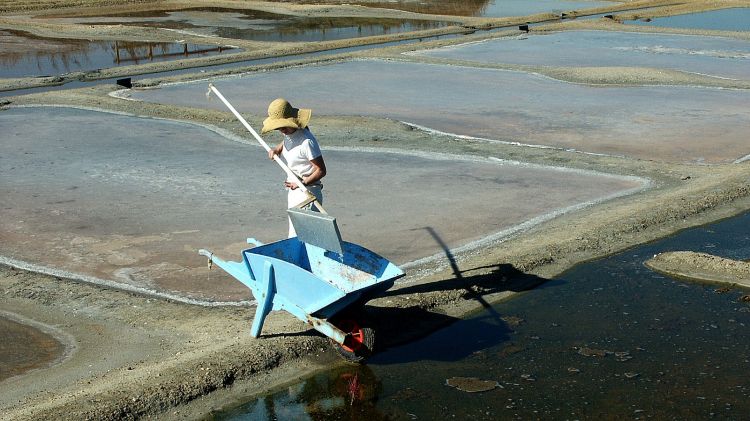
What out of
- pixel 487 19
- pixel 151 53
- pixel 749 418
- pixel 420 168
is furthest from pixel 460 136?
pixel 487 19

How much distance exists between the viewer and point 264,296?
6660 mm

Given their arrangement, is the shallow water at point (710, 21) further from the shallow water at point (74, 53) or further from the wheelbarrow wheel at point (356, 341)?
the wheelbarrow wheel at point (356, 341)

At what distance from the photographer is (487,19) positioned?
36.2m

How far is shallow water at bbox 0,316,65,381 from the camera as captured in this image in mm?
6648

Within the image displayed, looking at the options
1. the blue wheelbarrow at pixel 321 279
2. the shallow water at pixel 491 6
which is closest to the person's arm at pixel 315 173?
the blue wheelbarrow at pixel 321 279

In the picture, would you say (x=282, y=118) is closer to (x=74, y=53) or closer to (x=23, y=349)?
(x=23, y=349)

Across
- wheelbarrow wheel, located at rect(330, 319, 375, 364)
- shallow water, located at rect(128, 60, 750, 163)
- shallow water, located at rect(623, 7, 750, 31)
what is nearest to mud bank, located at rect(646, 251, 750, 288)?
wheelbarrow wheel, located at rect(330, 319, 375, 364)

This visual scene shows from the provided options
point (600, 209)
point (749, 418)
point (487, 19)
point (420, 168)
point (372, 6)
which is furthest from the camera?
point (372, 6)

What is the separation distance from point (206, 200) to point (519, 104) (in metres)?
7.95

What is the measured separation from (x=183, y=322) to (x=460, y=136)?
313 inches

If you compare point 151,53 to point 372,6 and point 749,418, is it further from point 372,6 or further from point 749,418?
point 749,418

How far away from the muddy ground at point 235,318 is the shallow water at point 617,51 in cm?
1152

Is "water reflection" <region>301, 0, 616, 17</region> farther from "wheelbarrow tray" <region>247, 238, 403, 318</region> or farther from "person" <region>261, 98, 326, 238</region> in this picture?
"wheelbarrow tray" <region>247, 238, 403, 318</region>

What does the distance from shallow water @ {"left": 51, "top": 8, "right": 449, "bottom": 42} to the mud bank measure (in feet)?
75.9
